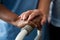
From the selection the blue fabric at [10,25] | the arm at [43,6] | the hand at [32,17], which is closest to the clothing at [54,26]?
the arm at [43,6]

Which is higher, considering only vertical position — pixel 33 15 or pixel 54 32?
pixel 33 15

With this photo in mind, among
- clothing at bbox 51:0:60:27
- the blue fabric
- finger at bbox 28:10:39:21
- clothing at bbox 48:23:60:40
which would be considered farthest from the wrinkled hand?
clothing at bbox 48:23:60:40

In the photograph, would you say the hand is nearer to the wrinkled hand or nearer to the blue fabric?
the wrinkled hand

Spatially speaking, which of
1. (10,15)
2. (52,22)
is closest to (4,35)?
(10,15)

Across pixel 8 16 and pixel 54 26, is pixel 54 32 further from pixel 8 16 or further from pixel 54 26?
pixel 8 16

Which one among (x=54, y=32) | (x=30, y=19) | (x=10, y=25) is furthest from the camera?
(x=54, y=32)

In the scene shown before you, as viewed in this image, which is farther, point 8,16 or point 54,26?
point 54,26

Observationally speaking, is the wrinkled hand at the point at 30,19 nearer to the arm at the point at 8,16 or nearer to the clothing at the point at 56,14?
the arm at the point at 8,16

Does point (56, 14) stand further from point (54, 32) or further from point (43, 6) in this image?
point (43, 6)

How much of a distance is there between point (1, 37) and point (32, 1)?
267 mm

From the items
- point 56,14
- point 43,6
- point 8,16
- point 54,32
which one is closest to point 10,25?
point 8,16

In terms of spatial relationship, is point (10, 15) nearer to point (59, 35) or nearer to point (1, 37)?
point (1, 37)

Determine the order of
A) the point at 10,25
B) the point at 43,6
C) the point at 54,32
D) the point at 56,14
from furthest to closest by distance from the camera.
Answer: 1. the point at 54,32
2. the point at 56,14
3. the point at 43,6
4. the point at 10,25

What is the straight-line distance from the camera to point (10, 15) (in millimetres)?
767
